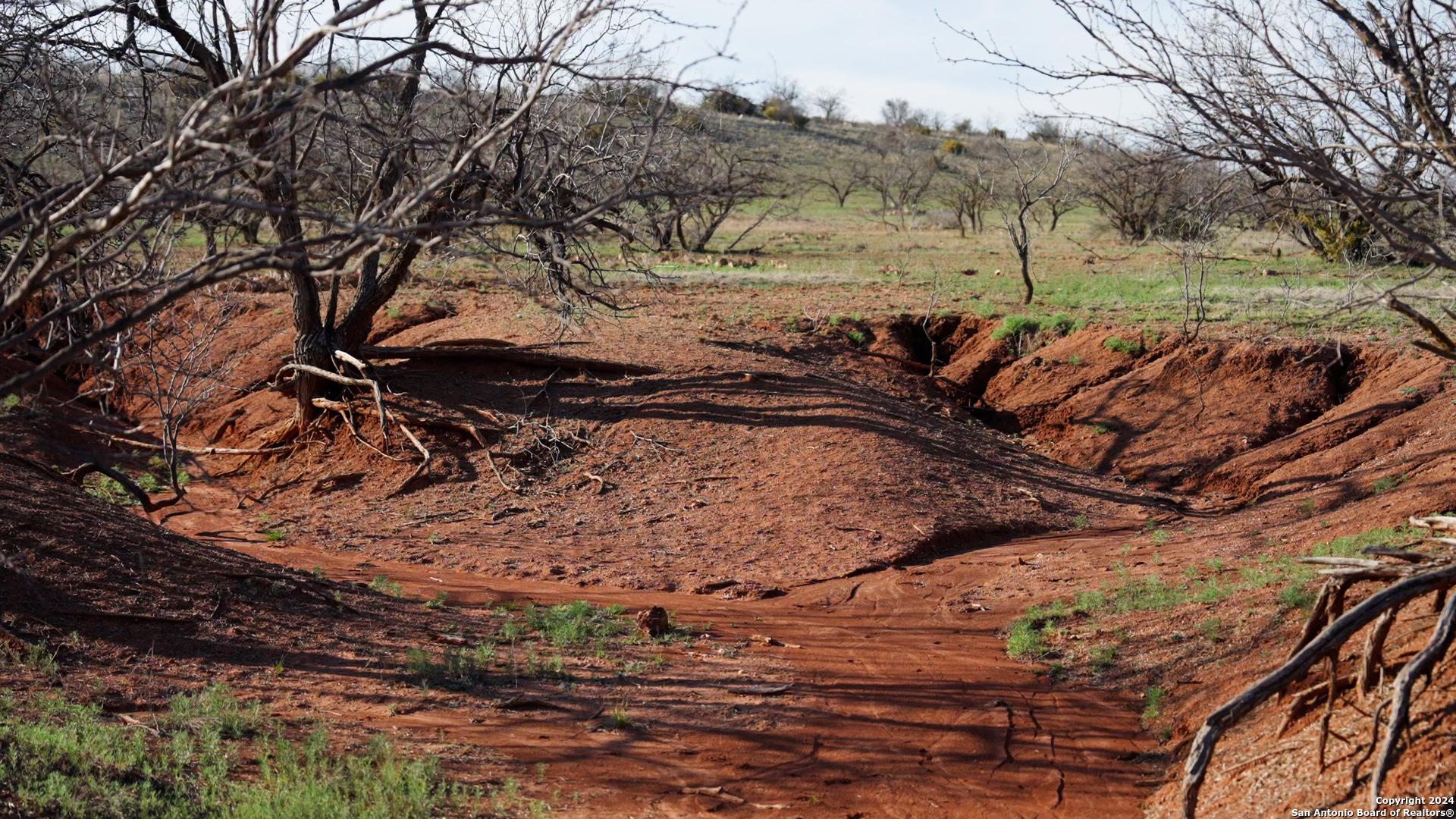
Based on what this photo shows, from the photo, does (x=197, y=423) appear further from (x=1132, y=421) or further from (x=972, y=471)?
(x=1132, y=421)

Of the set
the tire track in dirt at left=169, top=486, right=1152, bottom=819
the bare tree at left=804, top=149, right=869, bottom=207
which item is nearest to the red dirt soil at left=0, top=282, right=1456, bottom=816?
the tire track in dirt at left=169, top=486, right=1152, bottom=819

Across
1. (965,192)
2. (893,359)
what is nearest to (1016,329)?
(893,359)

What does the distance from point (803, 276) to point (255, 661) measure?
16.6m

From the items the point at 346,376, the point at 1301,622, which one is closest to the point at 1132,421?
the point at 1301,622

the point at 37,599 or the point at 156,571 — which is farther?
the point at 156,571

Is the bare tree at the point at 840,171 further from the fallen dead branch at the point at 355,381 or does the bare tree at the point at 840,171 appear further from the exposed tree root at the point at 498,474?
the exposed tree root at the point at 498,474

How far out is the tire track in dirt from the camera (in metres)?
4.91

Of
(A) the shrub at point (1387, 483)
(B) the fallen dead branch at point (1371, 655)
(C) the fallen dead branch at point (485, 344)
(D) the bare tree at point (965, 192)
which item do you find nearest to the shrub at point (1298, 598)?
(B) the fallen dead branch at point (1371, 655)

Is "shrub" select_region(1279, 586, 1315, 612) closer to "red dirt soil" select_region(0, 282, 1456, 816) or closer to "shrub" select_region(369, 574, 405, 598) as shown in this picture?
"red dirt soil" select_region(0, 282, 1456, 816)

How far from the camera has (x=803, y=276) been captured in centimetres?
2144

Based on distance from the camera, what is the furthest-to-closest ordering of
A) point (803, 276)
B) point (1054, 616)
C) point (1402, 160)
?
point (803, 276) < point (1054, 616) < point (1402, 160)

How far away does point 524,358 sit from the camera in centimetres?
1292

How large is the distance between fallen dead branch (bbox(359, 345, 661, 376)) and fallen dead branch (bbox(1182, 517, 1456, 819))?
9.28 m

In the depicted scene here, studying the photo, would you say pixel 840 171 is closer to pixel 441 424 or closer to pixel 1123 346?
pixel 1123 346
